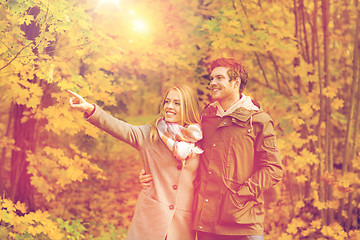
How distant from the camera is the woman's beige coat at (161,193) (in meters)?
2.72

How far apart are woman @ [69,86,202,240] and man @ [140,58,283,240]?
10 cm

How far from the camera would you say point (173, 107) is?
284 centimetres

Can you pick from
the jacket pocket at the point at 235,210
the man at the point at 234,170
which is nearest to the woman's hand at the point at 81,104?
the man at the point at 234,170

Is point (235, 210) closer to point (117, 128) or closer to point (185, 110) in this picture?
point (185, 110)

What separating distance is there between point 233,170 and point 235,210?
0.28 m

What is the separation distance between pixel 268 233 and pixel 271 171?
151 inches

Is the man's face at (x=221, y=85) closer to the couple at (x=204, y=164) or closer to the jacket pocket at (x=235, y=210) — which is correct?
the couple at (x=204, y=164)

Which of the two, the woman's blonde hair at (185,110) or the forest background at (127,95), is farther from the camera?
the forest background at (127,95)

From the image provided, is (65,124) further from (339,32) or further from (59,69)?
(339,32)

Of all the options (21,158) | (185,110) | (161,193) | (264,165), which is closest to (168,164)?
(161,193)

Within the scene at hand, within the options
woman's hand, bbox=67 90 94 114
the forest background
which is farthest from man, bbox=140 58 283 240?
the forest background

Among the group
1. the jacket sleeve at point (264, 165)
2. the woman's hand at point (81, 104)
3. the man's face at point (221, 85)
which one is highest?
the man's face at point (221, 85)

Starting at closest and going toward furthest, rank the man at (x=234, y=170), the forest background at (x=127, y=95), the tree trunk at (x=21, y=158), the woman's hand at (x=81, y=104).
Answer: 1. the woman's hand at (x=81, y=104)
2. the man at (x=234, y=170)
3. the forest background at (x=127, y=95)
4. the tree trunk at (x=21, y=158)

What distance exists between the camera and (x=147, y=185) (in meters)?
2.82
